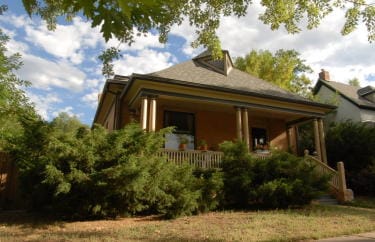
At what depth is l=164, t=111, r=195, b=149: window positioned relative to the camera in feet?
47.1

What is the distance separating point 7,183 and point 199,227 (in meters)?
6.18

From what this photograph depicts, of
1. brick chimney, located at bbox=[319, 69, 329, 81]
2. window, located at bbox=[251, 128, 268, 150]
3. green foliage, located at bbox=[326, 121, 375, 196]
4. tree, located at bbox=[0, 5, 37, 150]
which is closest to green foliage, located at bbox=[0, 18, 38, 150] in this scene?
tree, located at bbox=[0, 5, 37, 150]

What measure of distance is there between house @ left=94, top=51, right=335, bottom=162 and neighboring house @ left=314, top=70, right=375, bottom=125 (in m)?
11.7

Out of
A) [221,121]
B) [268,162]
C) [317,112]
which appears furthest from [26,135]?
[317,112]

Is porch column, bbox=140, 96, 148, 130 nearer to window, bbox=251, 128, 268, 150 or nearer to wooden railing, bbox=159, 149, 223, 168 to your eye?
wooden railing, bbox=159, 149, 223, 168

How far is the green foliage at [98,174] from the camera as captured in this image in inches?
274

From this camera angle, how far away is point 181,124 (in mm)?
14711

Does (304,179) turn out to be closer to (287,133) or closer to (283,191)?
(283,191)

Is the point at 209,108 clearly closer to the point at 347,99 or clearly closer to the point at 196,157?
the point at 196,157

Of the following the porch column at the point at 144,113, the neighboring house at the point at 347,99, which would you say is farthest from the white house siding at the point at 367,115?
the porch column at the point at 144,113

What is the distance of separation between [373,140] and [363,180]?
315 centimetres

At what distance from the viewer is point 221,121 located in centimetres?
1566

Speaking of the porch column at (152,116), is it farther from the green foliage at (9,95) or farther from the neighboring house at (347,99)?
the neighboring house at (347,99)

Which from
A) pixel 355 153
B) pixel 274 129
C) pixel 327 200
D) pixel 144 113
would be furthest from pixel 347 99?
pixel 144 113
